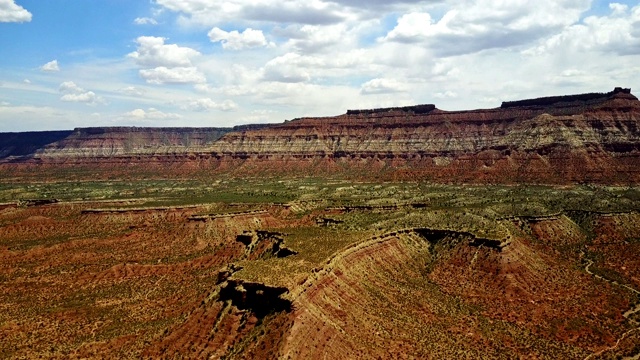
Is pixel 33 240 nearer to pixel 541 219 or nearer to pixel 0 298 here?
pixel 0 298

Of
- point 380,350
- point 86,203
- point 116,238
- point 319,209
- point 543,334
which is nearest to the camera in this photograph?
point 380,350

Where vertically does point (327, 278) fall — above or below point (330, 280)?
above

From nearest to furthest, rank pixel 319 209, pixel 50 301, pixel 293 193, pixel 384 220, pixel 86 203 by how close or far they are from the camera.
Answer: pixel 50 301 < pixel 384 220 < pixel 319 209 < pixel 86 203 < pixel 293 193

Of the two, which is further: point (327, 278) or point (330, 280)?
point (330, 280)

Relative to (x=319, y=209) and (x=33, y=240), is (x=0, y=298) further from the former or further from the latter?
(x=319, y=209)

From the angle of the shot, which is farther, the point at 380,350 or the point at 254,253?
the point at 254,253

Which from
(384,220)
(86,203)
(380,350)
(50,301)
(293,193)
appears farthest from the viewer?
(293,193)

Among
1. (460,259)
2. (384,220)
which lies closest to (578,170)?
(384,220)

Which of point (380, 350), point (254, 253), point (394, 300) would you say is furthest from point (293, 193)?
point (380, 350)

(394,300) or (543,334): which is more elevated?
(394,300)
